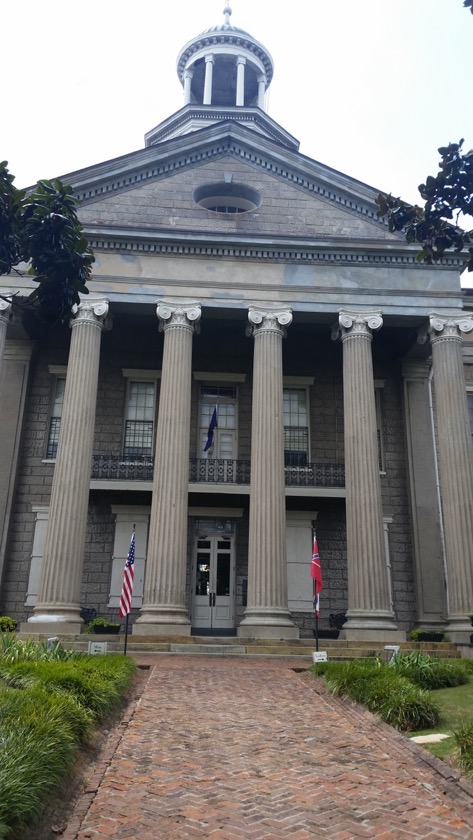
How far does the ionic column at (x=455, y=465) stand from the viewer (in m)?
18.9

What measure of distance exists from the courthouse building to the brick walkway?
9.00 meters

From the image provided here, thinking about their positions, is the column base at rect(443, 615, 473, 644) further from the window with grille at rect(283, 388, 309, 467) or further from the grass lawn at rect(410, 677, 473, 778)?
the window with grille at rect(283, 388, 309, 467)

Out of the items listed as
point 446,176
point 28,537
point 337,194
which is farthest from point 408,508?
point 446,176

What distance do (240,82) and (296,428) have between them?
818 inches

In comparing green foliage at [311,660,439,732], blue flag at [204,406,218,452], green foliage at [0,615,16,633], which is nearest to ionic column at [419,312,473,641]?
blue flag at [204,406,218,452]

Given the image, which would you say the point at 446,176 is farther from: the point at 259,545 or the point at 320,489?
the point at 320,489

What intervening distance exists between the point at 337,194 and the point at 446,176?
17.3 metres

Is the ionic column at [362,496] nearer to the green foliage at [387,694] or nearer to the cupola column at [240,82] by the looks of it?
the green foliage at [387,694]

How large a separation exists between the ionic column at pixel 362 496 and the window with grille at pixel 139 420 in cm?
668

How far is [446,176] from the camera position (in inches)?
254

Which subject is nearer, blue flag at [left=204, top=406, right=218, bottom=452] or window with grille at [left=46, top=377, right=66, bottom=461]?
blue flag at [left=204, top=406, right=218, bottom=452]

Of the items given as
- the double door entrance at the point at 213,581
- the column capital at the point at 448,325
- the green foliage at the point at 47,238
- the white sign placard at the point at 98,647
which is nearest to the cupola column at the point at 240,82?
the column capital at the point at 448,325

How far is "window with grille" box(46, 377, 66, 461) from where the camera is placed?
906 inches

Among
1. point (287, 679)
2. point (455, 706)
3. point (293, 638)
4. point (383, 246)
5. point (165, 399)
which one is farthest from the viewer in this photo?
point (383, 246)
